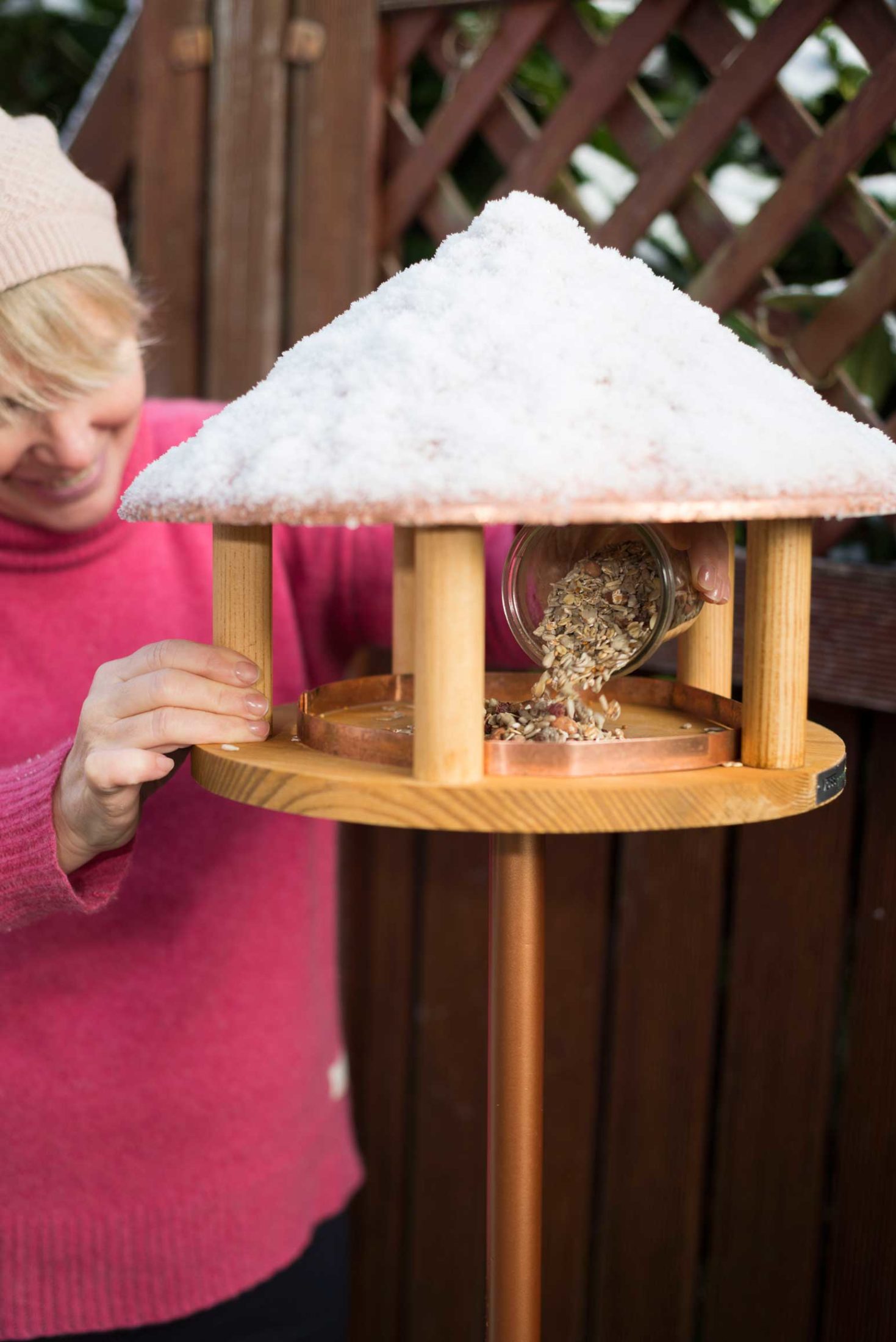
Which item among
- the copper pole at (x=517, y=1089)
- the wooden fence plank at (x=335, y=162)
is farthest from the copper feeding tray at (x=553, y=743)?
the wooden fence plank at (x=335, y=162)

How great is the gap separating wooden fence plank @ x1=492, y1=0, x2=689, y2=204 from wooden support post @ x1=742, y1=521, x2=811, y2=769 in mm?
834

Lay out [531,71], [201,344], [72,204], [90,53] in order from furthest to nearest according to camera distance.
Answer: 1. [90,53]
2. [201,344]
3. [531,71]
4. [72,204]

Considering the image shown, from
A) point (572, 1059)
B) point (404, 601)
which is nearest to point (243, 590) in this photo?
point (404, 601)

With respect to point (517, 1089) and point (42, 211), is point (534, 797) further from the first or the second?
point (42, 211)

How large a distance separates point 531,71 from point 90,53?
105 cm

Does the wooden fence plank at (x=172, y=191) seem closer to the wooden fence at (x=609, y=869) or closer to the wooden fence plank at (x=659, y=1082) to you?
the wooden fence at (x=609, y=869)

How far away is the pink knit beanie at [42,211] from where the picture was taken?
3.15 ft

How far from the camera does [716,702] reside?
2.82 ft

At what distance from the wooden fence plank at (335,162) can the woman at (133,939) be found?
1.43 ft

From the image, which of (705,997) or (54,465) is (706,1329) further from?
(54,465)

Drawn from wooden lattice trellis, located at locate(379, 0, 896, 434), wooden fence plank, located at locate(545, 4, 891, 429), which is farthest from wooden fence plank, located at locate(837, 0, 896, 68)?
wooden fence plank, located at locate(545, 4, 891, 429)

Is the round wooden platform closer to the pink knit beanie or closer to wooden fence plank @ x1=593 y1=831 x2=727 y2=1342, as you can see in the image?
the pink knit beanie

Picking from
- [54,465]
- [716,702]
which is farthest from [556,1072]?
[54,465]

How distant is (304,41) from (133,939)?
116cm
